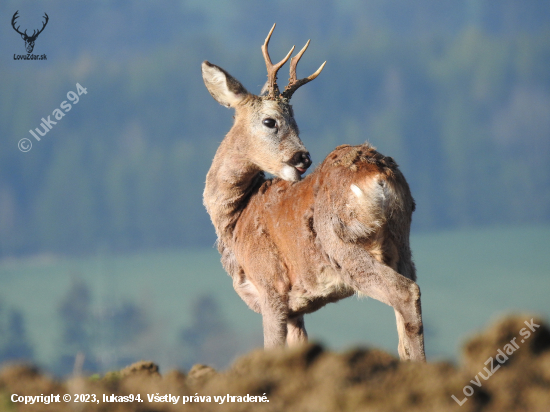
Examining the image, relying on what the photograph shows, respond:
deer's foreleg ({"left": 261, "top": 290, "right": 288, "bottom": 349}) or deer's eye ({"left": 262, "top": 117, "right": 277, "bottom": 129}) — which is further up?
deer's eye ({"left": 262, "top": 117, "right": 277, "bottom": 129})

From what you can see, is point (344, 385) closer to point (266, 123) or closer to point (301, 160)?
point (301, 160)

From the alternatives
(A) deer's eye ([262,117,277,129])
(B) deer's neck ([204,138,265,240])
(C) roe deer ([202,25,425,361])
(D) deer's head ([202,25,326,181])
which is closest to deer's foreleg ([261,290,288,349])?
(C) roe deer ([202,25,425,361])

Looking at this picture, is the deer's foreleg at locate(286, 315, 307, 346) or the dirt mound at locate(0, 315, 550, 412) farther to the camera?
the deer's foreleg at locate(286, 315, 307, 346)

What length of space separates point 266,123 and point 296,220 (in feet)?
5.10

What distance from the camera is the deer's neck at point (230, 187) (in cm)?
808

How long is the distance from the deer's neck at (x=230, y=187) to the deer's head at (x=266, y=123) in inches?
4.4

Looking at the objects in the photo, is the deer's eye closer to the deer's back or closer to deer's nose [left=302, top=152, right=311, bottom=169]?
deer's nose [left=302, top=152, right=311, bottom=169]

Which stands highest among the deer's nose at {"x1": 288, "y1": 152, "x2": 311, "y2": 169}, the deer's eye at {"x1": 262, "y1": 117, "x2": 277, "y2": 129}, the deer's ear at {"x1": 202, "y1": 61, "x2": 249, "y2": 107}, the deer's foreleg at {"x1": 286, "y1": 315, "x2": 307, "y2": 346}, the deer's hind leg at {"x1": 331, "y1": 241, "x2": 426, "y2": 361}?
the deer's ear at {"x1": 202, "y1": 61, "x2": 249, "y2": 107}

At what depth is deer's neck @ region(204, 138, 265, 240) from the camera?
26.5ft

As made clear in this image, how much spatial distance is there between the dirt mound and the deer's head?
3.23 metres

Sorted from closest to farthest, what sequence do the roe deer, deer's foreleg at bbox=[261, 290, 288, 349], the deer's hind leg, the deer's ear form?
the deer's hind leg, the roe deer, deer's foreleg at bbox=[261, 290, 288, 349], the deer's ear

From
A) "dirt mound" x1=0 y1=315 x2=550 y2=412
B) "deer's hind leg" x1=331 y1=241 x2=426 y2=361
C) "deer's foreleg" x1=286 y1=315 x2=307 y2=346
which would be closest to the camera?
"dirt mound" x1=0 y1=315 x2=550 y2=412

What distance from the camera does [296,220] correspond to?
7055 millimetres

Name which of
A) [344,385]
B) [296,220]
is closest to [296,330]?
[296,220]
